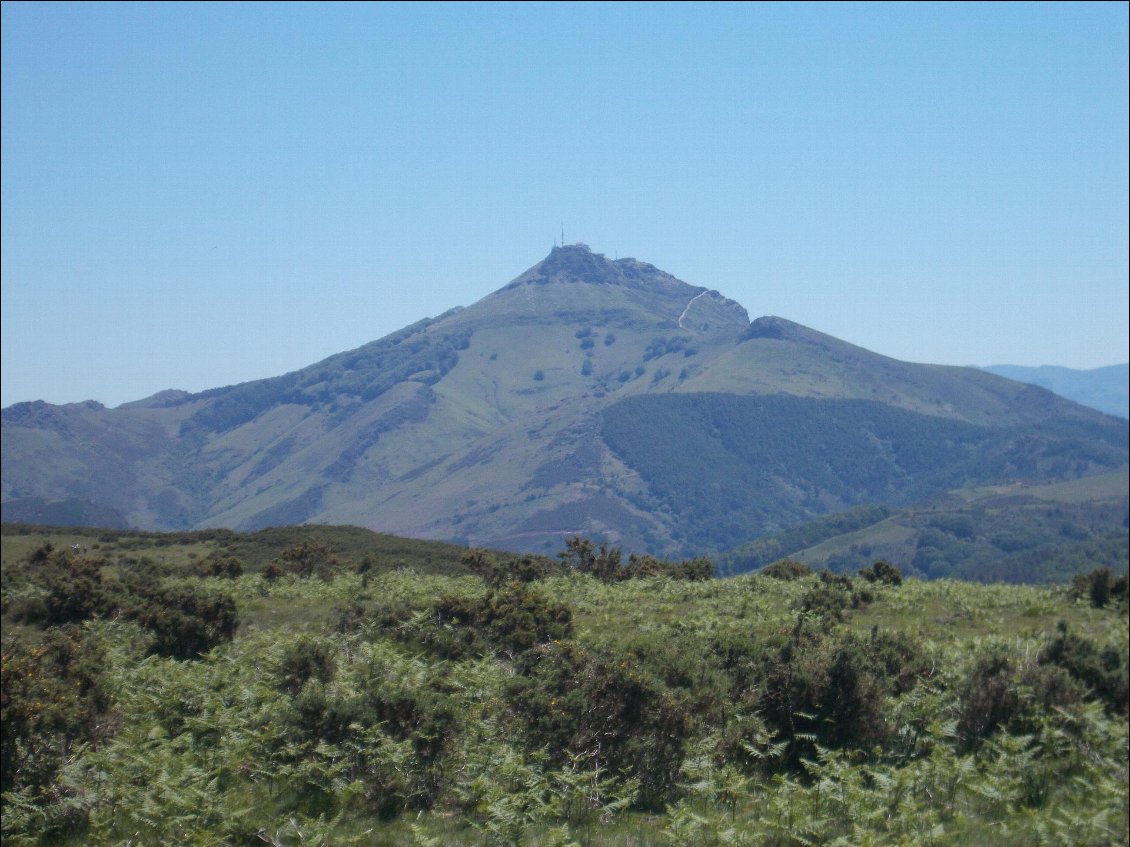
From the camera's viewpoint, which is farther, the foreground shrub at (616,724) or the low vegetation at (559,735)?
the foreground shrub at (616,724)

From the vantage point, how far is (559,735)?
1117 centimetres

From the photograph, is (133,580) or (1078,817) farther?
(133,580)

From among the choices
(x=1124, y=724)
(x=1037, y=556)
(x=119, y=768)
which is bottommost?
(x=1037, y=556)

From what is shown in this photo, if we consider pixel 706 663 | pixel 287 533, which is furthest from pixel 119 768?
pixel 287 533

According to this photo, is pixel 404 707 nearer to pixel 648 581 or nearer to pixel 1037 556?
pixel 648 581

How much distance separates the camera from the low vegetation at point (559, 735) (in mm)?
9695

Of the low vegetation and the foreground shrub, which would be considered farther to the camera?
the foreground shrub

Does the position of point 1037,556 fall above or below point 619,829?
below

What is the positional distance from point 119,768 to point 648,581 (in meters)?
17.1

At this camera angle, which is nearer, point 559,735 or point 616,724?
point 559,735

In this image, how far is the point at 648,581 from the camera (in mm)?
26094

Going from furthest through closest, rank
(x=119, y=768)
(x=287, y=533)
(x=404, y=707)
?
(x=287, y=533), (x=404, y=707), (x=119, y=768)

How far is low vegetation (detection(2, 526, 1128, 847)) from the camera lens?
9.70 meters

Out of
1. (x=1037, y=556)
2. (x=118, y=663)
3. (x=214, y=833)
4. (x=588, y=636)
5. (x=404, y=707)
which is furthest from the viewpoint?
(x=1037, y=556)
